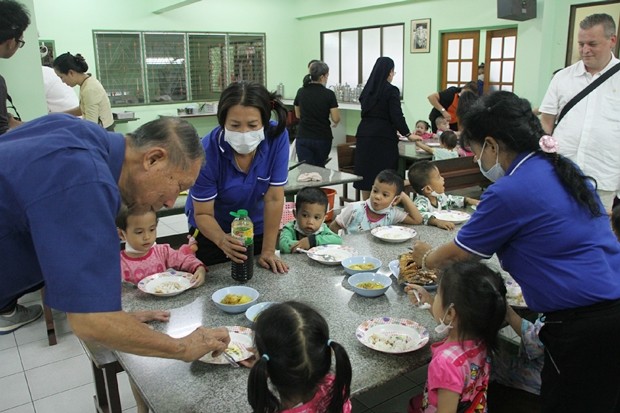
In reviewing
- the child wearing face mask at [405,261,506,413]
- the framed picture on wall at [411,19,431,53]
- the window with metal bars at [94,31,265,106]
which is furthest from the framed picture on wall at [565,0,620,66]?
the window with metal bars at [94,31,265,106]

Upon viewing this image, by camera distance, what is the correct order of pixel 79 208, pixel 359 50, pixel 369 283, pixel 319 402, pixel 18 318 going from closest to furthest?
pixel 79 208, pixel 319 402, pixel 369 283, pixel 18 318, pixel 359 50

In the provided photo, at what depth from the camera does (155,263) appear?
2033mm

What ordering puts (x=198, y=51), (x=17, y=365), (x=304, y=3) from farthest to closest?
(x=304, y=3), (x=198, y=51), (x=17, y=365)

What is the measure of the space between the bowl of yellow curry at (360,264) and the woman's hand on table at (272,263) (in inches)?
9.5

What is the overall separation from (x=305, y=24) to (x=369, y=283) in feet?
31.0

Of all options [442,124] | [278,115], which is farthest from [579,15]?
[278,115]

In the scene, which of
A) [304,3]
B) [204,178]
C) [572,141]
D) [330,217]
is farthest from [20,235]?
[304,3]

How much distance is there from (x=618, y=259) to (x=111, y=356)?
156 centimetres

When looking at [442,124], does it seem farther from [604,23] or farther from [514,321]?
[514,321]

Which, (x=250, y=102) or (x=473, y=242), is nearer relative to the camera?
(x=473, y=242)

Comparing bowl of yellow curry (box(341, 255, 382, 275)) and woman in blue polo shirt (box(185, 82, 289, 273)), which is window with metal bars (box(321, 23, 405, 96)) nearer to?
woman in blue polo shirt (box(185, 82, 289, 273))

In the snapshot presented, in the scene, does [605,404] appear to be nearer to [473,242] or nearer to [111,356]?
[473,242]

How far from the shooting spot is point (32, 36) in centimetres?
352

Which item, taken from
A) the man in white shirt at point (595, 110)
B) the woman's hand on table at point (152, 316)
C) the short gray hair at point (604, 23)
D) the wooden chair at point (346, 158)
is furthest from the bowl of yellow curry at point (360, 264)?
the wooden chair at point (346, 158)
